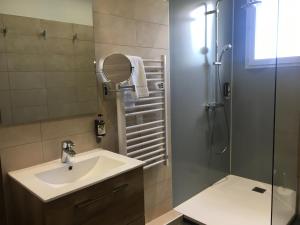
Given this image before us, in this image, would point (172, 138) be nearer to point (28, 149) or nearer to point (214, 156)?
point (214, 156)

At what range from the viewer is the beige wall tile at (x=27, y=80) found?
58.6 inches

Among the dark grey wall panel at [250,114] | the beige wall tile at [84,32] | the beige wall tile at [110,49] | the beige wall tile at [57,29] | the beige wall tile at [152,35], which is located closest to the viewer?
the beige wall tile at [57,29]

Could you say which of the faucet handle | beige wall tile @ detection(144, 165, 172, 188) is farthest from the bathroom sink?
beige wall tile @ detection(144, 165, 172, 188)

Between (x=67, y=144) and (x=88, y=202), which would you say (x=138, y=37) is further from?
(x=88, y=202)

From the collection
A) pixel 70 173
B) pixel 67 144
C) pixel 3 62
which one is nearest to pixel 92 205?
pixel 70 173

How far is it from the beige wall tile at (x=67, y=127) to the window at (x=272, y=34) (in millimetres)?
1894

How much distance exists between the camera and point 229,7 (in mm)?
3123

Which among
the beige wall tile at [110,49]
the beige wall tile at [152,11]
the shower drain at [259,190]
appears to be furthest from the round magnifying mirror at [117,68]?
the shower drain at [259,190]

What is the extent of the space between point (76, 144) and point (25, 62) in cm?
64

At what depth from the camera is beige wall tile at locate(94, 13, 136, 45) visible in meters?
1.83

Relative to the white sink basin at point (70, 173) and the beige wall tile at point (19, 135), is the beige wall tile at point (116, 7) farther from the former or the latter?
the white sink basin at point (70, 173)

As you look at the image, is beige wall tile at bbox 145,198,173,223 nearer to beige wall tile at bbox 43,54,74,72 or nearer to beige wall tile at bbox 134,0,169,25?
beige wall tile at bbox 43,54,74,72

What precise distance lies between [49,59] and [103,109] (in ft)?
1.72

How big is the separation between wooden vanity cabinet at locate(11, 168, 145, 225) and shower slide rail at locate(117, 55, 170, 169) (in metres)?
0.46
